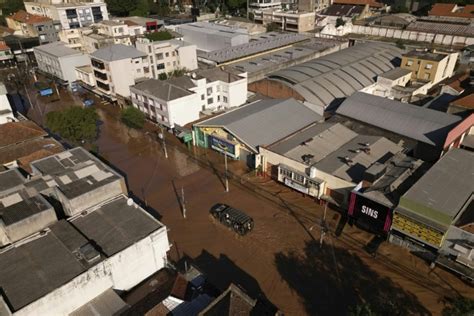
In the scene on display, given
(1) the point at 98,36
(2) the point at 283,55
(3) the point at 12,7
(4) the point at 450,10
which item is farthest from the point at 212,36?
(3) the point at 12,7

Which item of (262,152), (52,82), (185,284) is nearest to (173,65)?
(52,82)

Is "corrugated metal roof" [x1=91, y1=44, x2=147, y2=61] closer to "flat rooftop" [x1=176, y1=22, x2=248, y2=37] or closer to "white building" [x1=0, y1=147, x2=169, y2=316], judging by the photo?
"flat rooftop" [x1=176, y1=22, x2=248, y2=37]

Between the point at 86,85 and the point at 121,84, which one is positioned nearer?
the point at 121,84

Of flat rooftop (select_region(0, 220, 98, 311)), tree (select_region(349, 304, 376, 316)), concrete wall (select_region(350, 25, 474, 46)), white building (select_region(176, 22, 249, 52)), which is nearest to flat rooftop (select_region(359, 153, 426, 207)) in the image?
tree (select_region(349, 304, 376, 316))

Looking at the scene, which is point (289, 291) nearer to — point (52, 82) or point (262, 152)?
point (262, 152)

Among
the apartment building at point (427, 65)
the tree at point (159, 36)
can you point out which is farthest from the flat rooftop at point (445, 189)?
the tree at point (159, 36)

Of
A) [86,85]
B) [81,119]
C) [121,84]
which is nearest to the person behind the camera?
[81,119]
